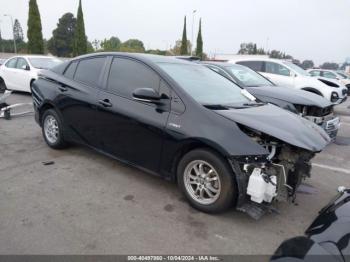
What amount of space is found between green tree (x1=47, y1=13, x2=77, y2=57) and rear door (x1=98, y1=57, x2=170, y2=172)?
81.7 metres

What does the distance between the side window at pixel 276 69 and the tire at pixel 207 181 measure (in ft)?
28.8

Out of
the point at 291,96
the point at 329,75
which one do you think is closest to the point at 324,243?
the point at 291,96

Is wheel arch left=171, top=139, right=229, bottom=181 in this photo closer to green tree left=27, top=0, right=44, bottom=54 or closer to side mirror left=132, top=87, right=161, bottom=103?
side mirror left=132, top=87, right=161, bottom=103

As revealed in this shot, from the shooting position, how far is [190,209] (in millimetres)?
3475

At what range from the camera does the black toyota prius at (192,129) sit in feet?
10.2

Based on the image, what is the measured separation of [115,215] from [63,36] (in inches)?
3327

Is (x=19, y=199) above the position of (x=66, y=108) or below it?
below

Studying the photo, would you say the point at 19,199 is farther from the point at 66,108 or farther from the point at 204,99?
the point at 204,99

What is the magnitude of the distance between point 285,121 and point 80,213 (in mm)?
2458

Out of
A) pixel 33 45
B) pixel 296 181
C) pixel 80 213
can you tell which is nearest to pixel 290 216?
pixel 296 181

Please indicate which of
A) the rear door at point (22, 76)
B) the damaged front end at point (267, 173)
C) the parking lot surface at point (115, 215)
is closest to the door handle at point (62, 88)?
the parking lot surface at point (115, 215)

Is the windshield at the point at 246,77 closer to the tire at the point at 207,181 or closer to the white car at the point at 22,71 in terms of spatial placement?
the tire at the point at 207,181

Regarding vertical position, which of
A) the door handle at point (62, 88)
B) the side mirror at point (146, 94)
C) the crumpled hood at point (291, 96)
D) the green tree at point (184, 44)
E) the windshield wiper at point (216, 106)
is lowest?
the crumpled hood at point (291, 96)

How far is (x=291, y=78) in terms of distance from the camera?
35.4ft
